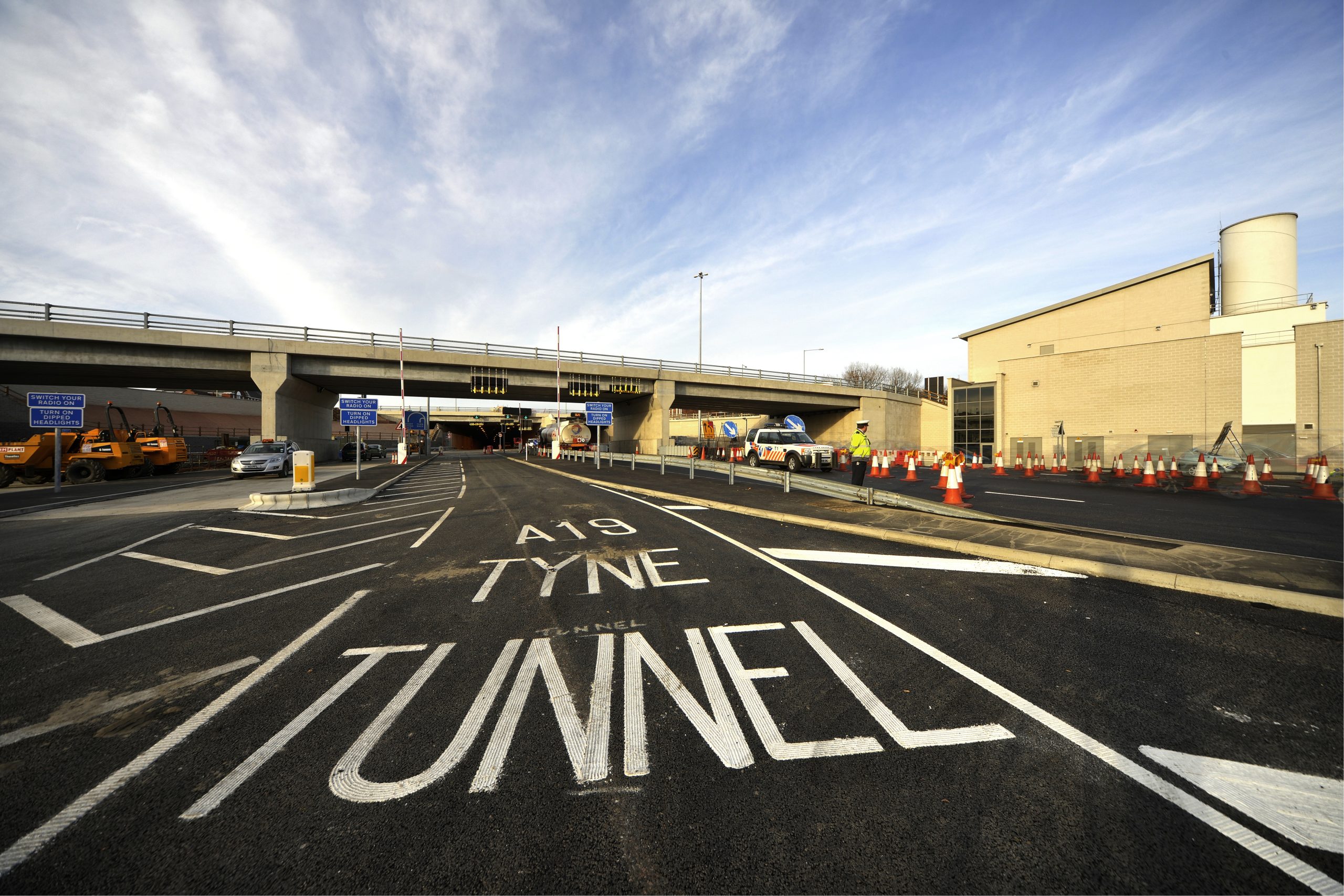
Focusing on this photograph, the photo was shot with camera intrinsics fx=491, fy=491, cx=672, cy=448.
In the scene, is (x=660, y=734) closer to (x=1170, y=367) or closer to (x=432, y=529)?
(x=432, y=529)

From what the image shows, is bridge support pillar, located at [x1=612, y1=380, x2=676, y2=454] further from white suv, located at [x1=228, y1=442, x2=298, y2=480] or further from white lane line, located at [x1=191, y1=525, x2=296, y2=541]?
white lane line, located at [x1=191, y1=525, x2=296, y2=541]

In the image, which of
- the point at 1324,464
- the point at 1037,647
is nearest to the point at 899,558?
the point at 1037,647

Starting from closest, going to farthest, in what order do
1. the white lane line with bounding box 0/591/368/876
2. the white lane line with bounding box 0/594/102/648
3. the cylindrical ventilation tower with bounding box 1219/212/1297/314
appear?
the white lane line with bounding box 0/591/368/876 < the white lane line with bounding box 0/594/102/648 < the cylindrical ventilation tower with bounding box 1219/212/1297/314

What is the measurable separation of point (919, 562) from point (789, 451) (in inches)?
548

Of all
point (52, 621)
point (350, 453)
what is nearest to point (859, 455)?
point (52, 621)

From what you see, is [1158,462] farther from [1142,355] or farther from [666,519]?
[666,519]

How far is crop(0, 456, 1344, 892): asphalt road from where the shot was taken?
1902 millimetres

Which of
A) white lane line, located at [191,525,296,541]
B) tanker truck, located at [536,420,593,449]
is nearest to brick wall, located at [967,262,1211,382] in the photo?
tanker truck, located at [536,420,593,449]

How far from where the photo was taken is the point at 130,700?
10.5 ft

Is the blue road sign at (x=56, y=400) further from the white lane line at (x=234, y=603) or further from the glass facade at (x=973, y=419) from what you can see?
the glass facade at (x=973, y=419)

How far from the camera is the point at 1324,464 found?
46.2 ft

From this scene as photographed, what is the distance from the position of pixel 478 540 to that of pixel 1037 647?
729 cm

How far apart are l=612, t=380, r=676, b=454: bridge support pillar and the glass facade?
21136 millimetres

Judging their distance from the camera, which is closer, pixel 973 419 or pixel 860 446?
pixel 860 446
